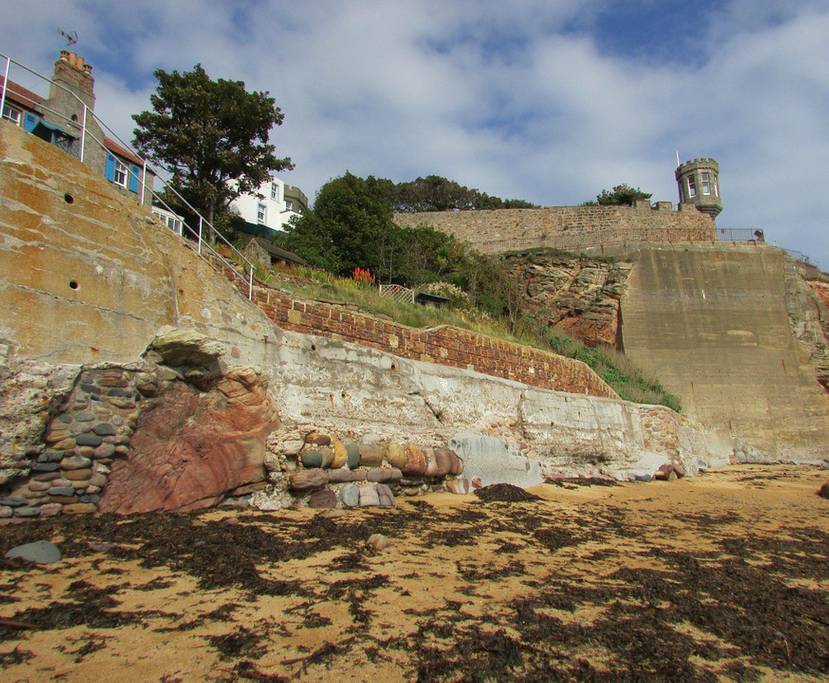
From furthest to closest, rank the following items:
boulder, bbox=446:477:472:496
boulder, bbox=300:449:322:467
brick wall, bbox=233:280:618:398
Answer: brick wall, bbox=233:280:618:398 → boulder, bbox=446:477:472:496 → boulder, bbox=300:449:322:467

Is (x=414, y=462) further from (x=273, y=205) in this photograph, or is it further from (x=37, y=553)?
(x=273, y=205)

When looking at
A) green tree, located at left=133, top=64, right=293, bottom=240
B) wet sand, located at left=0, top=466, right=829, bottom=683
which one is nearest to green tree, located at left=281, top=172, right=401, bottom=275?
green tree, located at left=133, top=64, right=293, bottom=240

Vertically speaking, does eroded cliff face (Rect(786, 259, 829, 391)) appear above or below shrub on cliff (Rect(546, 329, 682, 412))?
above

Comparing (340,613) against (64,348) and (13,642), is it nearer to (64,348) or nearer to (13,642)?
(13,642)

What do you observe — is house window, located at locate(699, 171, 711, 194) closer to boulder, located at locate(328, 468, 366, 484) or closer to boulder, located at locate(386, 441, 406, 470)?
boulder, located at locate(386, 441, 406, 470)

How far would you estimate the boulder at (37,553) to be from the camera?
310 centimetres

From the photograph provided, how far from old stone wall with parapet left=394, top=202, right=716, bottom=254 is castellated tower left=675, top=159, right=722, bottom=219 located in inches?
155

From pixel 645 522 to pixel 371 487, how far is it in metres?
3.20

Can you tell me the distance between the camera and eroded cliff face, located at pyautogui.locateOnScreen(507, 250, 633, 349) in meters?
23.9

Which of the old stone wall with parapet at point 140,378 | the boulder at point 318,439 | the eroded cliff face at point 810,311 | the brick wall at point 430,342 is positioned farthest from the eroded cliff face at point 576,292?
the boulder at point 318,439

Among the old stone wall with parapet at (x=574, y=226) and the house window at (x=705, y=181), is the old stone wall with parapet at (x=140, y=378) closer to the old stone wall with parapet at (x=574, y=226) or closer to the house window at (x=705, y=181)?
the old stone wall with parapet at (x=574, y=226)

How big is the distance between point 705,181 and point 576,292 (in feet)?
51.2

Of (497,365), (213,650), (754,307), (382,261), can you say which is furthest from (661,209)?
(213,650)

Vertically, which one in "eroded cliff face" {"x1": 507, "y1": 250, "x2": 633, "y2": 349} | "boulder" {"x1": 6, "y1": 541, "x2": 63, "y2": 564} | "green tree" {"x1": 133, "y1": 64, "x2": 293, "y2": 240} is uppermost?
"green tree" {"x1": 133, "y1": 64, "x2": 293, "y2": 240}
